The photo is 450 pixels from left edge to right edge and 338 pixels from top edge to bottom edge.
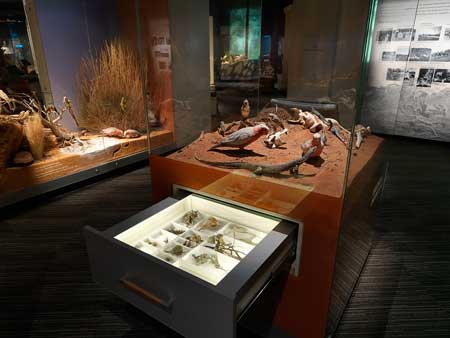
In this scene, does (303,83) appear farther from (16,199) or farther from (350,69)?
(16,199)

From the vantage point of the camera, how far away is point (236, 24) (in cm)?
131

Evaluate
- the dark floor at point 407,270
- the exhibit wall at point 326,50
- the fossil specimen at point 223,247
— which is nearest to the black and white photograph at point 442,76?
the dark floor at point 407,270

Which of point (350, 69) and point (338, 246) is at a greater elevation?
point (350, 69)

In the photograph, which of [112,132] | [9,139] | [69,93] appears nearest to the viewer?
[9,139]

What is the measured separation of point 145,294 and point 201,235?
288 mm

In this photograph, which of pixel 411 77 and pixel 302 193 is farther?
pixel 411 77

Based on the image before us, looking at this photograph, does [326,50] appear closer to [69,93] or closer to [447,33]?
[69,93]

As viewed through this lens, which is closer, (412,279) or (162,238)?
(162,238)

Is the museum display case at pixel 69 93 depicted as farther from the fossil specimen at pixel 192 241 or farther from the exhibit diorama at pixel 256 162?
the fossil specimen at pixel 192 241

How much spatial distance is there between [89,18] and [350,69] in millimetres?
2669

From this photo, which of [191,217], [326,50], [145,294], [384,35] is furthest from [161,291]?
[384,35]

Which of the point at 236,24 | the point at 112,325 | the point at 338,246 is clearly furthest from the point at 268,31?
the point at 112,325

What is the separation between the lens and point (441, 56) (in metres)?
3.60

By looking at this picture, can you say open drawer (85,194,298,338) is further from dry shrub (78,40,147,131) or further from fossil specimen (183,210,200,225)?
dry shrub (78,40,147,131)
